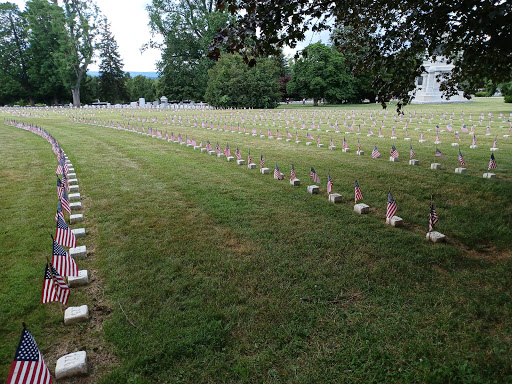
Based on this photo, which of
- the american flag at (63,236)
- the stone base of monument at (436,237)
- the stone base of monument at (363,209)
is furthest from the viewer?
the stone base of monument at (363,209)

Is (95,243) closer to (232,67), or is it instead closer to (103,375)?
(103,375)

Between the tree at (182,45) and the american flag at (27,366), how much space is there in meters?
57.4

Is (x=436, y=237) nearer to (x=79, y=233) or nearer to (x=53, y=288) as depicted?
(x=53, y=288)

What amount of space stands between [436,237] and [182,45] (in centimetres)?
5785

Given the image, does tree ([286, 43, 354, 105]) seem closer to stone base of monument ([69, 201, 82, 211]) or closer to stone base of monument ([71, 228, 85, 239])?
stone base of monument ([69, 201, 82, 211])

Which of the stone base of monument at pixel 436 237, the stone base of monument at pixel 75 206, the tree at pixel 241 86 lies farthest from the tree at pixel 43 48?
the stone base of monument at pixel 436 237

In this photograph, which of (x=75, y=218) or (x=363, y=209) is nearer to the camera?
(x=75, y=218)

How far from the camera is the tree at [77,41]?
1969 inches

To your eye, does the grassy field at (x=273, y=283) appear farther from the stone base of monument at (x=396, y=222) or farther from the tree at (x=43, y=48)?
the tree at (x=43, y=48)

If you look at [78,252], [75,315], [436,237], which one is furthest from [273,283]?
[78,252]

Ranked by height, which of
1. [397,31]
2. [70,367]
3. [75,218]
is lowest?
[70,367]

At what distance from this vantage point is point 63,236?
4664mm

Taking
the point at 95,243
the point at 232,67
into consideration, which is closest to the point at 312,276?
the point at 95,243

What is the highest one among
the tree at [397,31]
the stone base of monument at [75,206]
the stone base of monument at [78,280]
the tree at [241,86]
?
the tree at [241,86]
